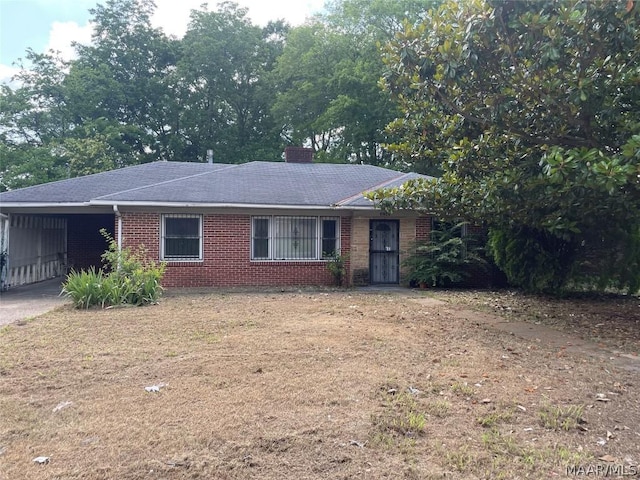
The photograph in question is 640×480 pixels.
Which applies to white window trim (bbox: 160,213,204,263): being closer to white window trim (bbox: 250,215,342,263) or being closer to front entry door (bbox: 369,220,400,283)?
white window trim (bbox: 250,215,342,263)

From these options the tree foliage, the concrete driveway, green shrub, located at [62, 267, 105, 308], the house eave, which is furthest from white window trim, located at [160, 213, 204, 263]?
the tree foliage

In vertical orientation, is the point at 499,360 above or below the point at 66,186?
below

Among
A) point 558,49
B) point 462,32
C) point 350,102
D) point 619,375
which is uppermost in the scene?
point 350,102

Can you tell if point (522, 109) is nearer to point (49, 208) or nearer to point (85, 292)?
point (85, 292)

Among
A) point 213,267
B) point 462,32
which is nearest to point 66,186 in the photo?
point 213,267

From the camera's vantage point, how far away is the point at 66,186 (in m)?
13.7

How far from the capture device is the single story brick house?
40.7 ft

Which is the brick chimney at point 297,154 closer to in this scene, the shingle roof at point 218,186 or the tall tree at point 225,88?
the shingle roof at point 218,186

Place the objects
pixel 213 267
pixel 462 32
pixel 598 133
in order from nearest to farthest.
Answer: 1. pixel 462 32
2. pixel 598 133
3. pixel 213 267

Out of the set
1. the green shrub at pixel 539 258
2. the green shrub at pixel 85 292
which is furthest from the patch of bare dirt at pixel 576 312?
the green shrub at pixel 85 292

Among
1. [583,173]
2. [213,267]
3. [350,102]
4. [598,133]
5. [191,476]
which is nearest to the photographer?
[191,476]

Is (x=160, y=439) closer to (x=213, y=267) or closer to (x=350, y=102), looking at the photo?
(x=213, y=267)

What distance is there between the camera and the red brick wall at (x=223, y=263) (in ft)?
40.7

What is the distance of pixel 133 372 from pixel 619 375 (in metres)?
5.16
